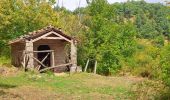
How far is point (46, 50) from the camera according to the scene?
27906mm

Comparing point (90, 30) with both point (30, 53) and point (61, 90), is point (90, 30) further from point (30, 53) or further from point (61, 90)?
point (61, 90)

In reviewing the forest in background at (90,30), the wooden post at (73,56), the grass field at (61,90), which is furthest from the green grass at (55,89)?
the forest in background at (90,30)

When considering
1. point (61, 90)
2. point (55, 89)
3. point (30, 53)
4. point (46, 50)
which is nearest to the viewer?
point (61, 90)

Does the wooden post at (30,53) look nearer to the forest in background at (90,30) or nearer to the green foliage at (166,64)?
the forest in background at (90,30)

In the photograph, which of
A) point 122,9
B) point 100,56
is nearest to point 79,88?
point 100,56

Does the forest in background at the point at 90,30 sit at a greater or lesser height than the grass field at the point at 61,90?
greater

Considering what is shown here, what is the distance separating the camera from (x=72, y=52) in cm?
2884

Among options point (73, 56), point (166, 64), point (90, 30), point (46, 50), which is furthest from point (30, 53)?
point (166, 64)

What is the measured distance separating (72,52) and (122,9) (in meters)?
65.3

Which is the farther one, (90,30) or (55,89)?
(90,30)

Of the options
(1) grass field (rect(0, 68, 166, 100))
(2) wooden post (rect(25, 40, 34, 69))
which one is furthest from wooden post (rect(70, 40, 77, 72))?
(1) grass field (rect(0, 68, 166, 100))

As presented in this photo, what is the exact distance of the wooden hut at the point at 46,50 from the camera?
2673 cm

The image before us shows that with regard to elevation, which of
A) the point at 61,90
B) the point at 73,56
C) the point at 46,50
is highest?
the point at 46,50

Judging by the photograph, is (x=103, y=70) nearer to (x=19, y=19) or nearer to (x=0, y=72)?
(x=19, y=19)
